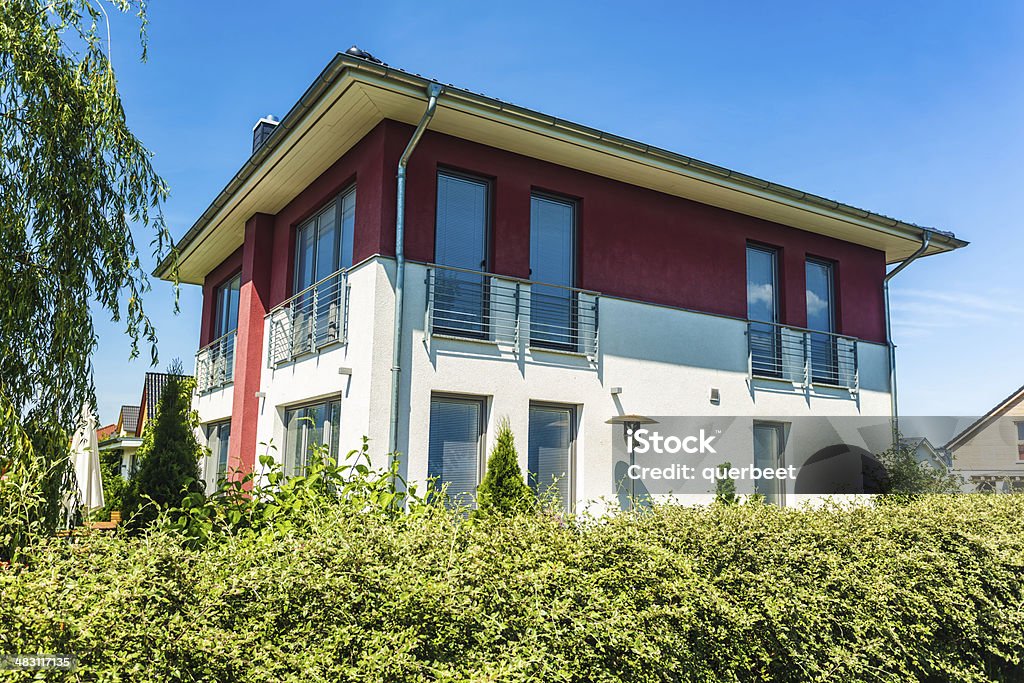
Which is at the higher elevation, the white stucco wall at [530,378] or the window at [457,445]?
the white stucco wall at [530,378]

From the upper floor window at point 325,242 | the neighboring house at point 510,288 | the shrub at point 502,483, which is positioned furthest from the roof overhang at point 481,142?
the shrub at point 502,483

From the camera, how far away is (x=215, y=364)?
53.6 feet

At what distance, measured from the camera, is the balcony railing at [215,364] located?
1565cm

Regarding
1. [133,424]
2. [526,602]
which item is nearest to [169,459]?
[526,602]

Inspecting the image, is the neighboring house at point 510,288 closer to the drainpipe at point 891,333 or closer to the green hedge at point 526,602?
the drainpipe at point 891,333

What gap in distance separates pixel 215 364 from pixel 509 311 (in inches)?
337

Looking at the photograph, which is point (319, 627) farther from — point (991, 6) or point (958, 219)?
point (958, 219)

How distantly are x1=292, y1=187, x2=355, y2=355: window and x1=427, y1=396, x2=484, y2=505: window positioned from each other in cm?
172

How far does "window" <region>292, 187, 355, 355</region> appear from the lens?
34.8 feet

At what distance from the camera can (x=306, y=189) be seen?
12.3 metres

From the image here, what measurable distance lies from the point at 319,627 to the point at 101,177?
4.60m

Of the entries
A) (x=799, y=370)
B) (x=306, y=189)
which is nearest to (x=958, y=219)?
(x=799, y=370)

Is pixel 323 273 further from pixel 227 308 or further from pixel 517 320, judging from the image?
pixel 227 308

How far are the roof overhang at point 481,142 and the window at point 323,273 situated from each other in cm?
68
